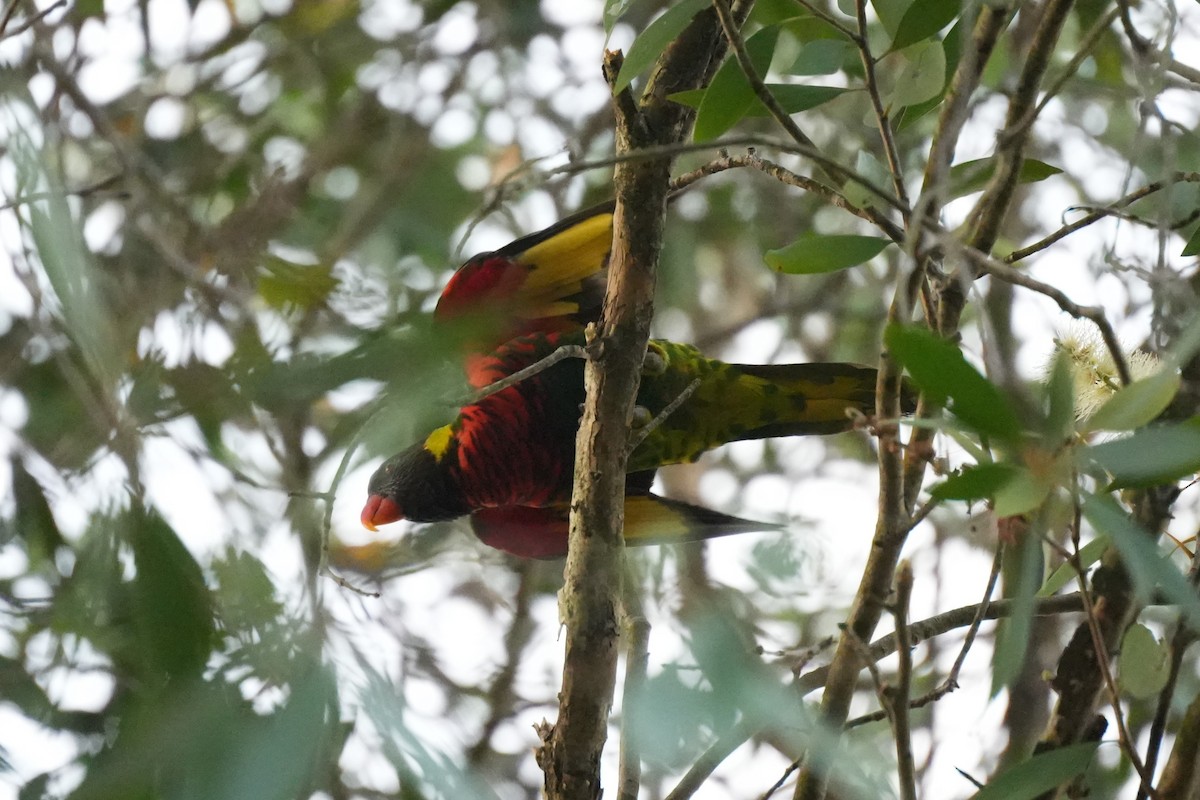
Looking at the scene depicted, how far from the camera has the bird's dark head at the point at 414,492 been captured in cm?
190

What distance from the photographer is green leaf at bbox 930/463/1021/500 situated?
60 cm

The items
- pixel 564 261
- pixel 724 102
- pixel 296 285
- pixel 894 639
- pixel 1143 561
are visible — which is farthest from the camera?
pixel 564 261

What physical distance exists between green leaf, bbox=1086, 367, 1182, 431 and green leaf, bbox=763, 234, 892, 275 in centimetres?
35

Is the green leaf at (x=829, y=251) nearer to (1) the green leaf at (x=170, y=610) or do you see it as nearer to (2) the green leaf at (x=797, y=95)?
(2) the green leaf at (x=797, y=95)

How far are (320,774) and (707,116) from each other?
2.12 feet

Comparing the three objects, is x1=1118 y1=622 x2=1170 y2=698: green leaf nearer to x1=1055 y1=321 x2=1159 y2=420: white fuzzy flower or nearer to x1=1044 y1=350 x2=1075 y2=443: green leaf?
x1=1055 y1=321 x2=1159 y2=420: white fuzzy flower

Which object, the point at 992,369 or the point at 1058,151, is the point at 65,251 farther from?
the point at 1058,151

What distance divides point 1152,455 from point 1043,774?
44cm

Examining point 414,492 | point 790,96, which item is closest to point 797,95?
point 790,96

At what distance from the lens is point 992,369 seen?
66cm

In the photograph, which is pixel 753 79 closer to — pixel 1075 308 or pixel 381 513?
pixel 1075 308

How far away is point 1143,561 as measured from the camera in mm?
584

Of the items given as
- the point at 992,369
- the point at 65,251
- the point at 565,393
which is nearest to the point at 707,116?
the point at 992,369

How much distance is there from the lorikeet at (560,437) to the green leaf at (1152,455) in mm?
1134
